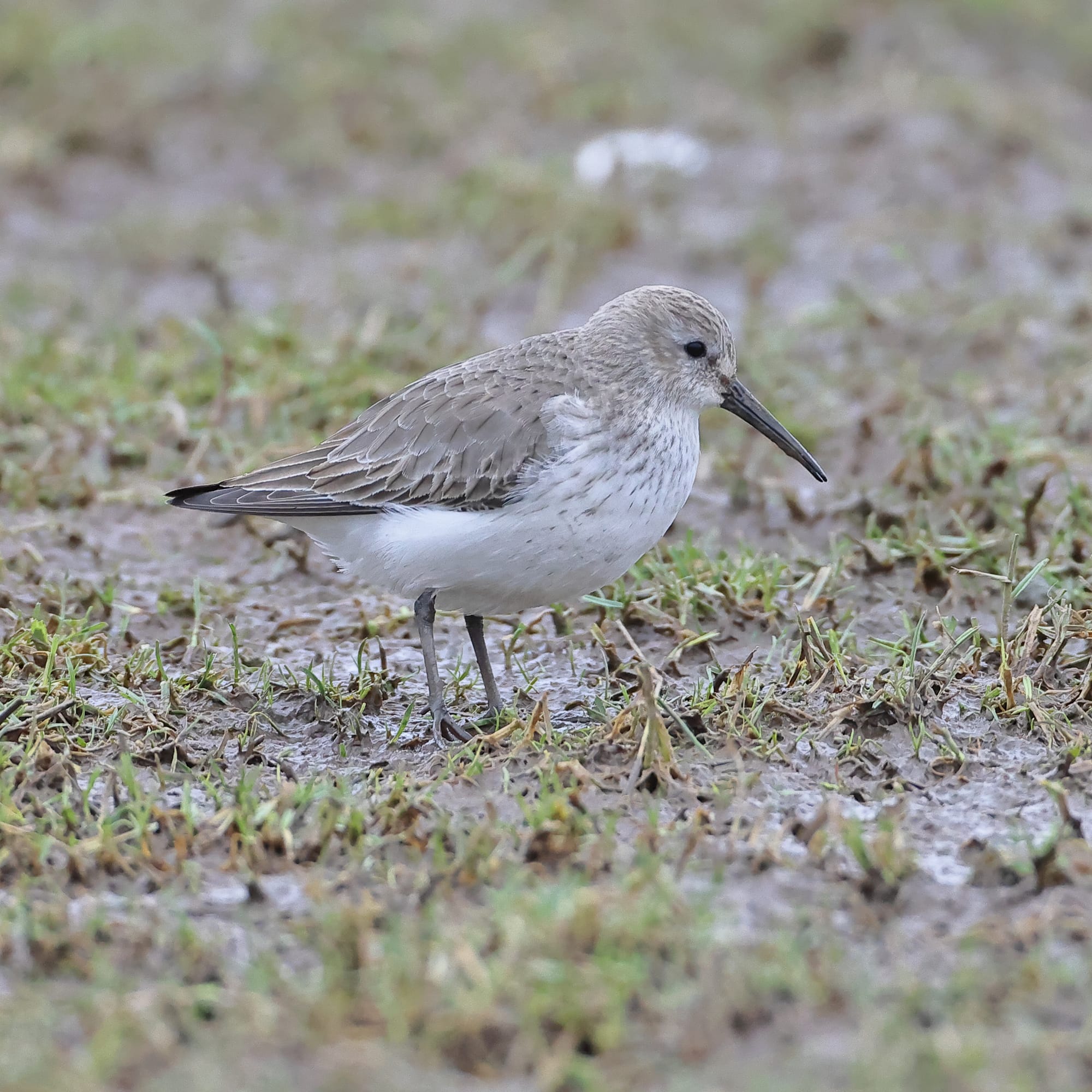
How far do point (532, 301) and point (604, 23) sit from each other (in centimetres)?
450

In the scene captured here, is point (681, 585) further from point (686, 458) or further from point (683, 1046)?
point (683, 1046)

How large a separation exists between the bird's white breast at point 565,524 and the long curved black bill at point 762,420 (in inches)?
17.6

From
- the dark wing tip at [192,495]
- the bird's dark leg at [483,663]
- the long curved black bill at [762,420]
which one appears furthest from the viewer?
the long curved black bill at [762,420]

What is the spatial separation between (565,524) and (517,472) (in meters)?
0.26

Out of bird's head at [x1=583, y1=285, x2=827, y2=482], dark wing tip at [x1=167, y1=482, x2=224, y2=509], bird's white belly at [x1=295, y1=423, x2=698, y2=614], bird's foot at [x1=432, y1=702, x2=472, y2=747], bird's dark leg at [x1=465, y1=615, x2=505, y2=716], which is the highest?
bird's head at [x1=583, y1=285, x2=827, y2=482]

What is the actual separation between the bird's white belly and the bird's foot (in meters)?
0.37

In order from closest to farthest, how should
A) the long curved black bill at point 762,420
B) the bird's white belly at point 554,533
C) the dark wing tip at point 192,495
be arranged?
the bird's white belly at point 554,533
the dark wing tip at point 192,495
the long curved black bill at point 762,420

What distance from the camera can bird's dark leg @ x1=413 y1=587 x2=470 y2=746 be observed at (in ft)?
17.3

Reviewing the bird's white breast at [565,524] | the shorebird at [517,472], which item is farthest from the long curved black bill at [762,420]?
the bird's white breast at [565,524]

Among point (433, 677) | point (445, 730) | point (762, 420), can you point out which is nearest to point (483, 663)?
point (433, 677)

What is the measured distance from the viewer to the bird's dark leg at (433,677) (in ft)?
17.3

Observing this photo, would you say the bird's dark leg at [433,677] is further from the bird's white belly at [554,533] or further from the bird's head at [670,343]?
the bird's head at [670,343]

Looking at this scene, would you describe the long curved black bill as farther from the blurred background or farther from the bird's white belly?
the blurred background

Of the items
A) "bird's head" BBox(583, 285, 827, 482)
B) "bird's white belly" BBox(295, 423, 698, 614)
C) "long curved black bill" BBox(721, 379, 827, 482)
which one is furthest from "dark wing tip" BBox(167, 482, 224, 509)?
"long curved black bill" BBox(721, 379, 827, 482)
